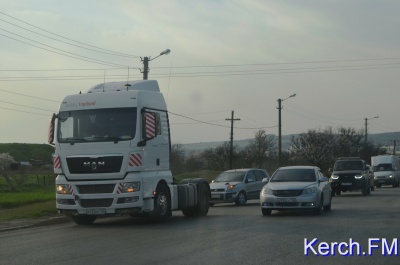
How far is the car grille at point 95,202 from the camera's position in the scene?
17.4 m

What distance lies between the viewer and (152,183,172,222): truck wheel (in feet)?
59.7

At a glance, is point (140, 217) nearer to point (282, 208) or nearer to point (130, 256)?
point (282, 208)

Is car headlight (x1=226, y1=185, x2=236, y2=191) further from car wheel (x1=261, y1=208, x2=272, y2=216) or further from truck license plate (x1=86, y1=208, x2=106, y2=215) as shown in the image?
truck license plate (x1=86, y1=208, x2=106, y2=215)

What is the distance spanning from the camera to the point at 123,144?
17.4 m

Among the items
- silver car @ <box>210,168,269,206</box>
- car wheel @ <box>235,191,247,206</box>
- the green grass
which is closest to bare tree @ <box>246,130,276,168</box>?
silver car @ <box>210,168,269,206</box>

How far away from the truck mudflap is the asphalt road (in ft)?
2.41

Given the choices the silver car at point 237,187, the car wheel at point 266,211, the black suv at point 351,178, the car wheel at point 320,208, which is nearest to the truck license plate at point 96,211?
the car wheel at point 266,211

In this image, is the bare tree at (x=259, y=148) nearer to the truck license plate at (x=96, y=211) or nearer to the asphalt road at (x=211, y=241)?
the asphalt road at (x=211, y=241)

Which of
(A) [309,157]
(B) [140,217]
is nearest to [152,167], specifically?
(B) [140,217]

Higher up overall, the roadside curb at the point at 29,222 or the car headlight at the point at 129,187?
the car headlight at the point at 129,187

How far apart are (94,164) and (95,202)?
101 cm

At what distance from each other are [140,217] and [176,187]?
6.57 ft

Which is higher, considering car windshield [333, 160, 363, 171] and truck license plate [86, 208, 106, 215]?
car windshield [333, 160, 363, 171]

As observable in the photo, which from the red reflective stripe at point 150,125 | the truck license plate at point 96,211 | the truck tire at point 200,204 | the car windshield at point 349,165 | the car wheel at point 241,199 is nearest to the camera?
the truck license plate at point 96,211
